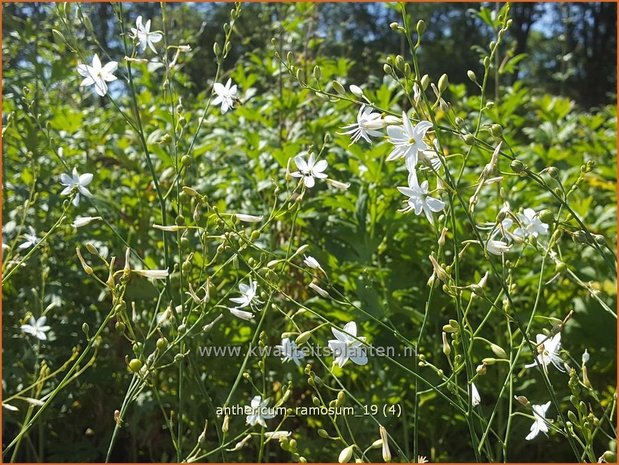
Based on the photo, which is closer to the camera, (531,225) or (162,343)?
(162,343)

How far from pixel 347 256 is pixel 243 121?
2.79 feet

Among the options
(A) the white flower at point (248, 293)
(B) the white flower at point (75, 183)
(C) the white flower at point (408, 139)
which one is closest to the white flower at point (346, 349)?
(A) the white flower at point (248, 293)

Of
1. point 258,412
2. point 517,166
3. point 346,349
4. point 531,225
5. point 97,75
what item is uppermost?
point 97,75

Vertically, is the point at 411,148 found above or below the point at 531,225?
above

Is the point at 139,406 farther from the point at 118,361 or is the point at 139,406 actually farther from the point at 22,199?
the point at 22,199

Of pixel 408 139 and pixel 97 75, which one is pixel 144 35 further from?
pixel 408 139

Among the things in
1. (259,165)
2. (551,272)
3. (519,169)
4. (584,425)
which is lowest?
(551,272)

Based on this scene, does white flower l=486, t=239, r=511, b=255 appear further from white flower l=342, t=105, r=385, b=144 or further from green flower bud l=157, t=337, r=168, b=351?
green flower bud l=157, t=337, r=168, b=351

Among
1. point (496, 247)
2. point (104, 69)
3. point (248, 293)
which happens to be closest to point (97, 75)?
point (104, 69)

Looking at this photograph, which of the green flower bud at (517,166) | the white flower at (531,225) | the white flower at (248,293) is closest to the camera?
the green flower bud at (517,166)

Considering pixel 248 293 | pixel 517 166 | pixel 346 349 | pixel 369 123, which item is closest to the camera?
pixel 517 166

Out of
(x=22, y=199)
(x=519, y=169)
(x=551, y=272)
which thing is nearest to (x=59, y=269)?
(x=22, y=199)

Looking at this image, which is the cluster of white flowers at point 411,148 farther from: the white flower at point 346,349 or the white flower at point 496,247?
the white flower at point 346,349

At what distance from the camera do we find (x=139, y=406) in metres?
2.04
